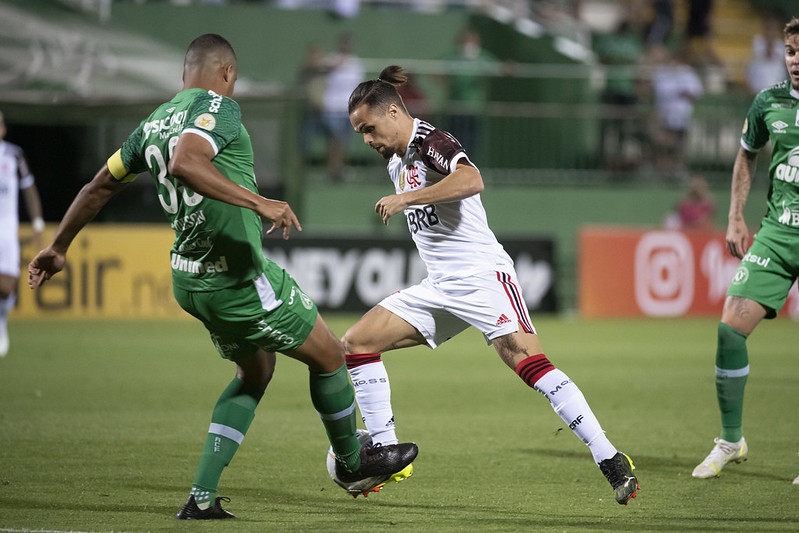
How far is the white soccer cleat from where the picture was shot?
692cm

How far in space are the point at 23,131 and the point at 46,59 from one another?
168 cm

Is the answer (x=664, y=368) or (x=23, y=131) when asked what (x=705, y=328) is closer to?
A: (x=664, y=368)

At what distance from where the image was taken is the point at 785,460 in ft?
24.3

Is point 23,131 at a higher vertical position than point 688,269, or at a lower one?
higher

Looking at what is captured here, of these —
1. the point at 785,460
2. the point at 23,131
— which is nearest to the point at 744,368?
the point at 785,460

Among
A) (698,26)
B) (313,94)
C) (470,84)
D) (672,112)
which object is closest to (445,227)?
(313,94)

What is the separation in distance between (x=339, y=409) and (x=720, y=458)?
2.52 m

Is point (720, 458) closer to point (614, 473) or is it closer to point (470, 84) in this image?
point (614, 473)

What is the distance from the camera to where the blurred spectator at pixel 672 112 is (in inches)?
819

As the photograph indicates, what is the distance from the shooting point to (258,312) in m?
5.43

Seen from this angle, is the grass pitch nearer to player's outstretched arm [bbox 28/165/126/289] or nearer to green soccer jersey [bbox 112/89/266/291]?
green soccer jersey [bbox 112/89/266/291]

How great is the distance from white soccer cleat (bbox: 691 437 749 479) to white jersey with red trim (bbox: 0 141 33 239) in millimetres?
8406

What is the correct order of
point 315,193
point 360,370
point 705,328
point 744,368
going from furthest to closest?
point 315,193 < point 705,328 < point 744,368 < point 360,370

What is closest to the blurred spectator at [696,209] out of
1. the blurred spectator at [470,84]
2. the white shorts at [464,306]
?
the blurred spectator at [470,84]
